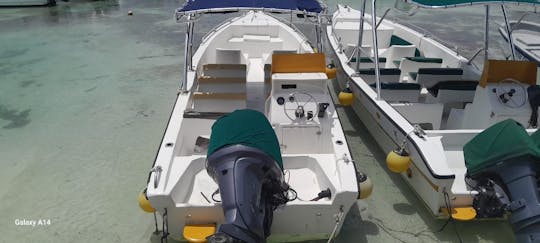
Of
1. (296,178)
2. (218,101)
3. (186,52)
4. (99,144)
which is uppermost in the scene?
(186,52)

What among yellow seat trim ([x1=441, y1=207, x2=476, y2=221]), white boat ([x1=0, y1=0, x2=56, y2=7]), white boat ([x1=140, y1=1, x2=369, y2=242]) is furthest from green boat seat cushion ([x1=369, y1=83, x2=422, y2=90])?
white boat ([x1=0, y1=0, x2=56, y2=7])

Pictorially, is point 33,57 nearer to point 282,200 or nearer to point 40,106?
point 40,106

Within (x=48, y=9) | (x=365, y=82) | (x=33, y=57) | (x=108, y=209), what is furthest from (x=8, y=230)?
(x=48, y=9)

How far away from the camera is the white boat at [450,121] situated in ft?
11.5

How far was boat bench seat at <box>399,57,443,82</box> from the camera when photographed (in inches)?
259

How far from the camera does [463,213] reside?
3.62 meters

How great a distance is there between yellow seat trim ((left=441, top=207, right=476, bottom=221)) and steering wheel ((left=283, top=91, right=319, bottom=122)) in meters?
1.81

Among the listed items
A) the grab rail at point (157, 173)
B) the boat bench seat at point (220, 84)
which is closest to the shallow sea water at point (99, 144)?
the grab rail at point (157, 173)

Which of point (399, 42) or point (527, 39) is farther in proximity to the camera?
point (527, 39)

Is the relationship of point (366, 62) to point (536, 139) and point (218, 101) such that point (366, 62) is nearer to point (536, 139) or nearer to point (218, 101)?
point (218, 101)

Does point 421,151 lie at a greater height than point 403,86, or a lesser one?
lesser

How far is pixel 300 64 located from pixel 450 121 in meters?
2.37

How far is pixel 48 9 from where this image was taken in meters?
18.7

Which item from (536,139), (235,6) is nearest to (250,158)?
(235,6)
